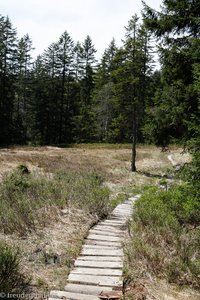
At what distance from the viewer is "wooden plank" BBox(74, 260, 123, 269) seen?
5.57 metres

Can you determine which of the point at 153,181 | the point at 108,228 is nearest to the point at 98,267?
the point at 108,228

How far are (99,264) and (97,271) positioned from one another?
0.91 ft

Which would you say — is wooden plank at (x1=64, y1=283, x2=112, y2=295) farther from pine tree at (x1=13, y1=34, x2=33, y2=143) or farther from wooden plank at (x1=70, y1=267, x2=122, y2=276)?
pine tree at (x1=13, y1=34, x2=33, y2=143)

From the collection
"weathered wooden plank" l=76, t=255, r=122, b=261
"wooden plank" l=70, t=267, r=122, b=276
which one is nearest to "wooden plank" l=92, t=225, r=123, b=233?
"weathered wooden plank" l=76, t=255, r=122, b=261

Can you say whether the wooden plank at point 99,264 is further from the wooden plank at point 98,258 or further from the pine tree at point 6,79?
the pine tree at point 6,79

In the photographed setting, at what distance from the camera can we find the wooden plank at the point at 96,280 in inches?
196

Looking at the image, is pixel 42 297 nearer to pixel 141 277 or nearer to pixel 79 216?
pixel 141 277

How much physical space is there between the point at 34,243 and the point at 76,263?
1347 mm

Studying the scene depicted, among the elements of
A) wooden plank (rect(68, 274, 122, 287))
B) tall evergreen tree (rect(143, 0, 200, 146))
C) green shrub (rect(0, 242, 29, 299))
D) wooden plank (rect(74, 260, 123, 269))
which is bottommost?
wooden plank (rect(68, 274, 122, 287))

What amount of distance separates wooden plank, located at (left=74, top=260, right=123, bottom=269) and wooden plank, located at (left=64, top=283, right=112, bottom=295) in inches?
27.1

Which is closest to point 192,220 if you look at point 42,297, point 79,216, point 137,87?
point 79,216

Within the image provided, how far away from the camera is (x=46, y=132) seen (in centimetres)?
5144

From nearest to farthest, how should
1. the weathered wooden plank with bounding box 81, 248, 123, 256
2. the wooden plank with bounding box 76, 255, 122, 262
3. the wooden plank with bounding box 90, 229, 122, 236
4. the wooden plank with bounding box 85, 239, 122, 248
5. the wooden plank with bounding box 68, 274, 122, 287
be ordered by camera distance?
the wooden plank with bounding box 68, 274, 122, 287 → the wooden plank with bounding box 76, 255, 122, 262 → the weathered wooden plank with bounding box 81, 248, 123, 256 → the wooden plank with bounding box 85, 239, 122, 248 → the wooden plank with bounding box 90, 229, 122, 236

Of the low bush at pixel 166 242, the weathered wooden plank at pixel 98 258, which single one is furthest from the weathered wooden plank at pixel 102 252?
the low bush at pixel 166 242
